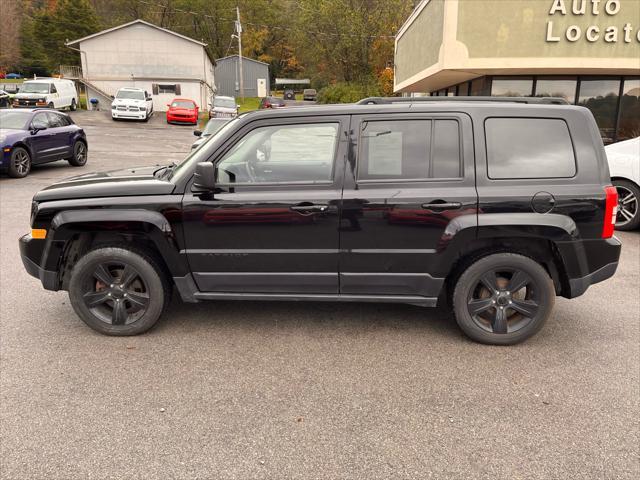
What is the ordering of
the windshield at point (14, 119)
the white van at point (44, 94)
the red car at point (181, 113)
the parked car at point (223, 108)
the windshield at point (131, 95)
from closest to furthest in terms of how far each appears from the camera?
the windshield at point (14, 119)
the white van at point (44, 94)
the parked car at point (223, 108)
the red car at point (181, 113)
the windshield at point (131, 95)

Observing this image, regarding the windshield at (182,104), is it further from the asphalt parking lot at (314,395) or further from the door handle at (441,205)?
the door handle at (441,205)

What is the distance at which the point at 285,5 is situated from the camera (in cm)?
7531

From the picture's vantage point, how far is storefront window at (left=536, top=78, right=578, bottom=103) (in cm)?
1563

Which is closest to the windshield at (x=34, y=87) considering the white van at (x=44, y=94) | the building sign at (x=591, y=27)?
the white van at (x=44, y=94)

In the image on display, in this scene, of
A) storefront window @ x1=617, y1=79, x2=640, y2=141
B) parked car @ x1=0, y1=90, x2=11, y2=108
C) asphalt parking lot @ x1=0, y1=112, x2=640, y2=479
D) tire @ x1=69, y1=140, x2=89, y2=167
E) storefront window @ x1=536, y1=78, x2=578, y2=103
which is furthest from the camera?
parked car @ x1=0, y1=90, x2=11, y2=108

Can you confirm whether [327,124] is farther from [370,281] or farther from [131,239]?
[131,239]

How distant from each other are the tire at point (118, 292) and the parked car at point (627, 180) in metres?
7.00

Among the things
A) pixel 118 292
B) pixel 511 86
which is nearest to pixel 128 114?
pixel 511 86

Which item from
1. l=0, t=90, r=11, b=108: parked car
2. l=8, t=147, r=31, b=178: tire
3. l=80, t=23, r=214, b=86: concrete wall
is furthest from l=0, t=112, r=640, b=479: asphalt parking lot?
l=80, t=23, r=214, b=86: concrete wall

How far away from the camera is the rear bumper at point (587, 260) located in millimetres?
3629

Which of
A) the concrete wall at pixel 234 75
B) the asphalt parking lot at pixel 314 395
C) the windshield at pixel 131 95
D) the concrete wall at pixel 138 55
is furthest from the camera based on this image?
the concrete wall at pixel 234 75

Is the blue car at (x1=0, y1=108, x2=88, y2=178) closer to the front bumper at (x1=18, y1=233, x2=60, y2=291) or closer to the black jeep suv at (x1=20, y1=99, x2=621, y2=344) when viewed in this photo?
the front bumper at (x1=18, y1=233, x2=60, y2=291)

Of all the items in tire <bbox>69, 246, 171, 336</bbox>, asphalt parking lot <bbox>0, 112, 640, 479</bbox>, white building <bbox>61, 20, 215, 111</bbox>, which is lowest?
asphalt parking lot <bbox>0, 112, 640, 479</bbox>

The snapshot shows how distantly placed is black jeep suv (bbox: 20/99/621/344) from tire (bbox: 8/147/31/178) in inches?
356
